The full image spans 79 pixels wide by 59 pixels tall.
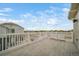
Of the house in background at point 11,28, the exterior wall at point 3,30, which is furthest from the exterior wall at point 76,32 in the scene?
the exterior wall at point 3,30

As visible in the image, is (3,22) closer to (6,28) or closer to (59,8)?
(6,28)

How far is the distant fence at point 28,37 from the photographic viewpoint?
11.9 feet

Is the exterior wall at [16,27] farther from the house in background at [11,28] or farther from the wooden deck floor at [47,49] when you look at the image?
the wooden deck floor at [47,49]

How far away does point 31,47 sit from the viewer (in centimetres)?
370

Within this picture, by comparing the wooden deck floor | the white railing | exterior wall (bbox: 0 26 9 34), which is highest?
exterior wall (bbox: 0 26 9 34)

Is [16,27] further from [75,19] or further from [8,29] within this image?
[75,19]

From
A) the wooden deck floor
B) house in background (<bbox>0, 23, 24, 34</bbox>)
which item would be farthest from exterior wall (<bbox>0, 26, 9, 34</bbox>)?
the wooden deck floor

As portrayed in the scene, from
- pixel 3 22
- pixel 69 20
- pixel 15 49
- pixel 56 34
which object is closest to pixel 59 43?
pixel 56 34

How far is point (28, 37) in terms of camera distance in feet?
12.1

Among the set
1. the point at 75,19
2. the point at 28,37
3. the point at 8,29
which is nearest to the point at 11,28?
the point at 8,29

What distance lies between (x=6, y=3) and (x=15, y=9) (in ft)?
0.61

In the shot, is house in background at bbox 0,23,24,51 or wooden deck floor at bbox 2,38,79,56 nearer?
house in background at bbox 0,23,24,51

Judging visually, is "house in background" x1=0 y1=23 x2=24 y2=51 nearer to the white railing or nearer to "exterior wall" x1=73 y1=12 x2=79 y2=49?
the white railing

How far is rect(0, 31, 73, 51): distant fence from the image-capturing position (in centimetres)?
361
